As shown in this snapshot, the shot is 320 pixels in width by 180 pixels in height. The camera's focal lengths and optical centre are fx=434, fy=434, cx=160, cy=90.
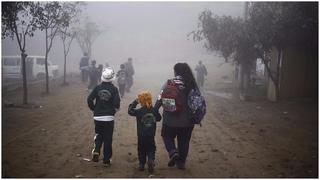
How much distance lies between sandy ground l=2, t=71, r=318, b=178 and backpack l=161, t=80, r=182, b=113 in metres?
0.94

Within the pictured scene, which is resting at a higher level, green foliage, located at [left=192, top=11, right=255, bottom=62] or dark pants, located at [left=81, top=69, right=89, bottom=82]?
green foliage, located at [left=192, top=11, right=255, bottom=62]

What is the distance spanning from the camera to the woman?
20.3ft

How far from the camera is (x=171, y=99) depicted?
6168 mm

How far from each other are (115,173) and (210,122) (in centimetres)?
547

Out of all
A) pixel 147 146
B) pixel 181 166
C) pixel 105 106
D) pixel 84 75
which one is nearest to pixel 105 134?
pixel 105 106

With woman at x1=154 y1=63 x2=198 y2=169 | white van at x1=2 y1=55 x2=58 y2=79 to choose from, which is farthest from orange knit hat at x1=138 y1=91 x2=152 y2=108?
white van at x1=2 y1=55 x2=58 y2=79

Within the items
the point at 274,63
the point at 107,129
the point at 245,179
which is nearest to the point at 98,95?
the point at 107,129

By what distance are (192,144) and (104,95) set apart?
2682mm

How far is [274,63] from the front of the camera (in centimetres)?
1784

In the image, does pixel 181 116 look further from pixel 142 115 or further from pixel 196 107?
pixel 142 115

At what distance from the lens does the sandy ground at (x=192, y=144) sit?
6.46 metres

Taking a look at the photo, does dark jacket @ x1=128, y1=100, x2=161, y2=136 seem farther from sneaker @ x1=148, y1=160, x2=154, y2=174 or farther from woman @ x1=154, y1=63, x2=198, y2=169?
sneaker @ x1=148, y1=160, x2=154, y2=174

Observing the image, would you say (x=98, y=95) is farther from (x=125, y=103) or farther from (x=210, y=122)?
(x=125, y=103)

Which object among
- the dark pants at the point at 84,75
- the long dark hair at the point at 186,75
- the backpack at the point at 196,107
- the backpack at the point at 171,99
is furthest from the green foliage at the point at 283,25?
the dark pants at the point at 84,75
